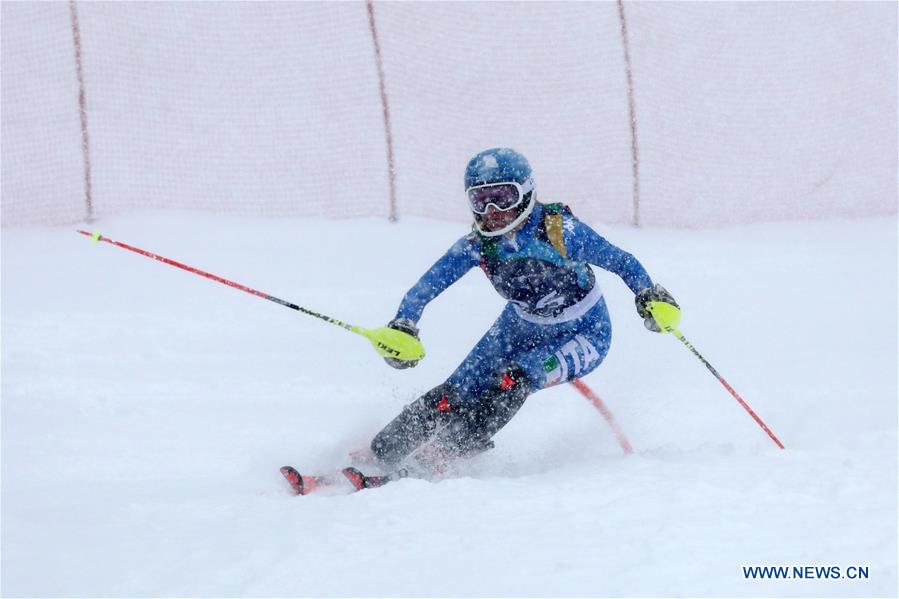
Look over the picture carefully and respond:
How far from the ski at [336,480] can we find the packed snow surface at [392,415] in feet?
0.43

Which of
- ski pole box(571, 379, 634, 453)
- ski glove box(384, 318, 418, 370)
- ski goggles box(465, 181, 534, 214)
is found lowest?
ski pole box(571, 379, 634, 453)

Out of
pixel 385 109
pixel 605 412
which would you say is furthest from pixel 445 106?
pixel 605 412

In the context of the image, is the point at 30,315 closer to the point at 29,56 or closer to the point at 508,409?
the point at 29,56

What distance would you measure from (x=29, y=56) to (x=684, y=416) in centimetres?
600

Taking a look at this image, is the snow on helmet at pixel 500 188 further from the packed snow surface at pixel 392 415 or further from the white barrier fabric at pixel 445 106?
the white barrier fabric at pixel 445 106

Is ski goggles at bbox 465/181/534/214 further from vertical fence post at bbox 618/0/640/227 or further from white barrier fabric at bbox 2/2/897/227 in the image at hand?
vertical fence post at bbox 618/0/640/227

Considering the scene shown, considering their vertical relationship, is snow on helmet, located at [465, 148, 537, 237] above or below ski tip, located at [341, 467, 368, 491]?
above

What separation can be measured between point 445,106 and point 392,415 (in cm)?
419

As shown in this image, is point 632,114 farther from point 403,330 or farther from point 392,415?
point 403,330

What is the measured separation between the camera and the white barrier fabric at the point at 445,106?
8227mm

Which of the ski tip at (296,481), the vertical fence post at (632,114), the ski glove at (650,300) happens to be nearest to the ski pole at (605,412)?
the ski glove at (650,300)

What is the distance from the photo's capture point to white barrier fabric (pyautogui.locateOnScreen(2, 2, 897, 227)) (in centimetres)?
823

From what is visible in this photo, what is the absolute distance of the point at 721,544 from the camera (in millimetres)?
3160

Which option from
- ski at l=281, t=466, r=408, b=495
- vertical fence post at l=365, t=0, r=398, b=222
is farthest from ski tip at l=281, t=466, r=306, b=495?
vertical fence post at l=365, t=0, r=398, b=222
